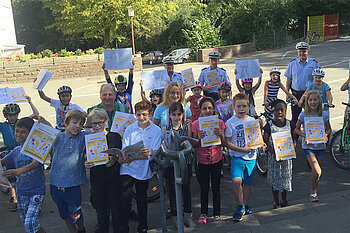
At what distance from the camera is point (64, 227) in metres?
5.21

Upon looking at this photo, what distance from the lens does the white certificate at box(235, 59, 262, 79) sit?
694 centimetres

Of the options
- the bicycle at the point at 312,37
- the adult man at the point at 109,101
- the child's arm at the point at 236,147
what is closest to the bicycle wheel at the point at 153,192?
the adult man at the point at 109,101

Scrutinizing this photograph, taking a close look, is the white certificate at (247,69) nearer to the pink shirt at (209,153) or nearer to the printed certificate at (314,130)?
the printed certificate at (314,130)

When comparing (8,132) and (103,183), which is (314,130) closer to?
(103,183)

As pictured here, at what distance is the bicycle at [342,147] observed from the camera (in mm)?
6438

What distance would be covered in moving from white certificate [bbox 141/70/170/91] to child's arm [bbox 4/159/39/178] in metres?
2.86

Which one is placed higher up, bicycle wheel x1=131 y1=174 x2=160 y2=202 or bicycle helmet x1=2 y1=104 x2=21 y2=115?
bicycle helmet x1=2 y1=104 x2=21 y2=115

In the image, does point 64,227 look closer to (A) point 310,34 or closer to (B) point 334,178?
(B) point 334,178

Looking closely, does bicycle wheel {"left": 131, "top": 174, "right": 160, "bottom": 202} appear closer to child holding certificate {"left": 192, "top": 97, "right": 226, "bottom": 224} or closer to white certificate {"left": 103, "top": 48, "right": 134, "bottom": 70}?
child holding certificate {"left": 192, "top": 97, "right": 226, "bottom": 224}

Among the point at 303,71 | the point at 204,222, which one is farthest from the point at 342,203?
the point at 303,71

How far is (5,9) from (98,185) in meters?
35.6

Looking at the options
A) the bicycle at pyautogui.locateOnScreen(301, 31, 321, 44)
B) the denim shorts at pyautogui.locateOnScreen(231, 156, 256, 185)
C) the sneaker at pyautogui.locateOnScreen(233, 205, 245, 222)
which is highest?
the bicycle at pyautogui.locateOnScreen(301, 31, 321, 44)

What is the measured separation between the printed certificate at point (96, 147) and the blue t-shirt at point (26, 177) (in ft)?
2.45

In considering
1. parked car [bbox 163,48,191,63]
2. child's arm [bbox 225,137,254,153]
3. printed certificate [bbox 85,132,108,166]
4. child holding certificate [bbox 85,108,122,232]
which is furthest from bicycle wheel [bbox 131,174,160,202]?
parked car [bbox 163,48,191,63]
